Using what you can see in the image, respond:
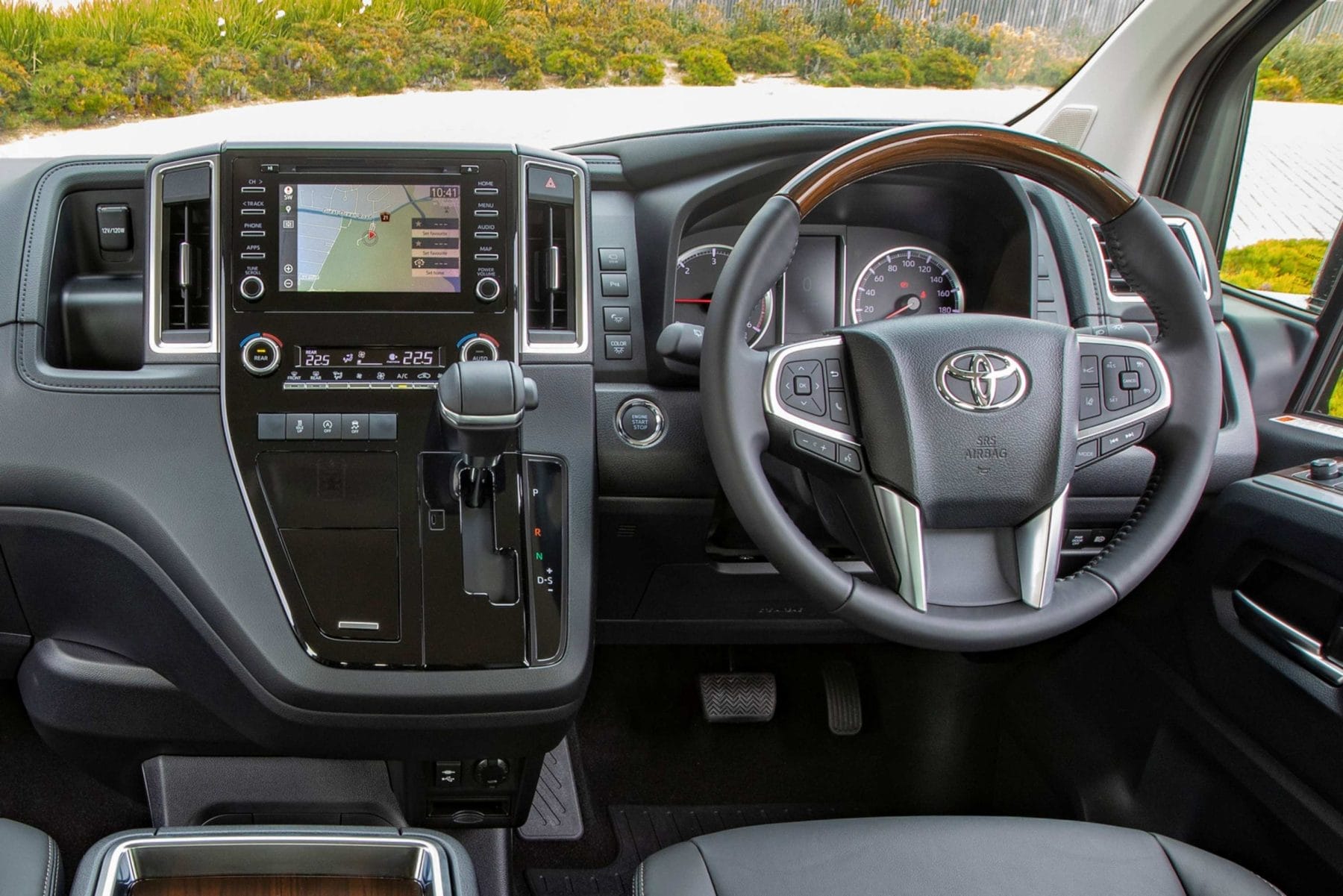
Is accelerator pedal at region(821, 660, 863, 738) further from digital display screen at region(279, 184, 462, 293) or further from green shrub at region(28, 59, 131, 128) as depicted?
green shrub at region(28, 59, 131, 128)

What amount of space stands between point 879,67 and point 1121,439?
78cm

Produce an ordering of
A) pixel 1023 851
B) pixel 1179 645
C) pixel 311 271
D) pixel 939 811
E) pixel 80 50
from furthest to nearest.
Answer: pixel 939 811 < pixel 1179 645 < pixel 80 50 < pixel 311 271 < pixel 1023 851

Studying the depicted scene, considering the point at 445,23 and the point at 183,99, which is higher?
the point at 445,23

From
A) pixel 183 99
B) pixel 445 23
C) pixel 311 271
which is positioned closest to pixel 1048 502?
pixel 311 271

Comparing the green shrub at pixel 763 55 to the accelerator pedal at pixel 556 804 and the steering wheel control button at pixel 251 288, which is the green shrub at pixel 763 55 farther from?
the accelerator pedal at pixel 556 804

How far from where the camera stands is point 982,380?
1.21 metres

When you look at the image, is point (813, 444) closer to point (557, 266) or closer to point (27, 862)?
point (557, 266)

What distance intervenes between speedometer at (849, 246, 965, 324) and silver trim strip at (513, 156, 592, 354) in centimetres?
48

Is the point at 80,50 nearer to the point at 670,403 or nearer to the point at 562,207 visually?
the point at 562,207

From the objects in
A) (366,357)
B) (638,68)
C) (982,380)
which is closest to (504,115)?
(638,68)

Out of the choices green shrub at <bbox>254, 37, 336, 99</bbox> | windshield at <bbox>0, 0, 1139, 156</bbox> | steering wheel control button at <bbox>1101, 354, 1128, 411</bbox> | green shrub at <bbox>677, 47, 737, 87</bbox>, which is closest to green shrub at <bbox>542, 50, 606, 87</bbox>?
windshield at <bbox>0, 0, 1139, 156</bbox>

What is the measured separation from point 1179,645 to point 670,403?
2.96 ft

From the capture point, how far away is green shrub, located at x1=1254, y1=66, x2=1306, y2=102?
6.06 feet

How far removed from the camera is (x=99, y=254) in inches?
62.1
